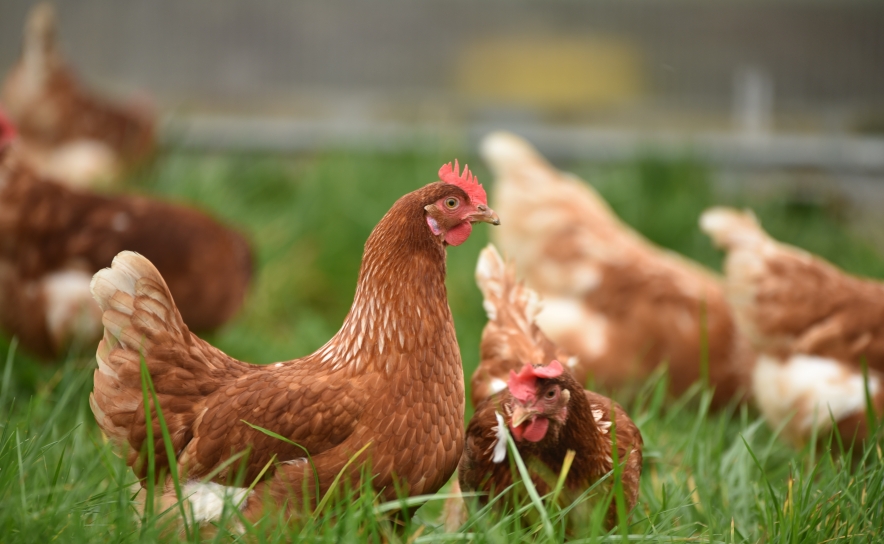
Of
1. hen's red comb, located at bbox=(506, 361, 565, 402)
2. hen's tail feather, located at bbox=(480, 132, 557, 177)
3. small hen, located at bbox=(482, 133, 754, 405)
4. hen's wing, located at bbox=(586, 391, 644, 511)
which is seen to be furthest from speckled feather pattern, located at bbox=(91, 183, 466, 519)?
hen's tail feather, located at bbox=(480, 132, 557, 177)

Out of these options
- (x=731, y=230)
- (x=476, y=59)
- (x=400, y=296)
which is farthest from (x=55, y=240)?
(x=476, y=59)

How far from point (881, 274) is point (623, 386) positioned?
210cm

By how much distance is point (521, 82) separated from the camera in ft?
21.4

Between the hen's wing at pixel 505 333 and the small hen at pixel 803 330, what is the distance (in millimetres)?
1151

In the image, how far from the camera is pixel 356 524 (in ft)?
5.40

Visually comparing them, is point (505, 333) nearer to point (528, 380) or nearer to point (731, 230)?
point (528, 380)

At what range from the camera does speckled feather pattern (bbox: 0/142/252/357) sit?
333 centimetres

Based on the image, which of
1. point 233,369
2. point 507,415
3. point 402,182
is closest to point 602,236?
point 402,182

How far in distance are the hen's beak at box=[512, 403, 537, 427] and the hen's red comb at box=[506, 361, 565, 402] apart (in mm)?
27

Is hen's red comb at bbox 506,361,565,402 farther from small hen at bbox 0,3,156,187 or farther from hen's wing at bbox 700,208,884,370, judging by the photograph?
small hen at bbox 0,3,156,187

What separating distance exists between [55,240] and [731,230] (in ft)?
9.50

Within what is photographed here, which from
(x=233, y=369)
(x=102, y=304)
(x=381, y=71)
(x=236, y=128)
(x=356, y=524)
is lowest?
(x=356, y=524)

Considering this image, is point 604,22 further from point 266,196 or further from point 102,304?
point 102,304

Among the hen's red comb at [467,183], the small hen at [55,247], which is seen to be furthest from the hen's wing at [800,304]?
the small hen at [55,247]
